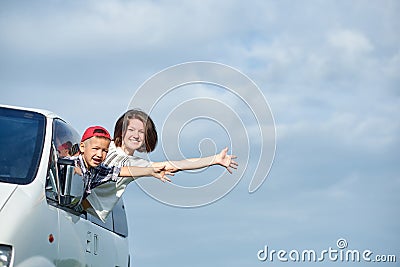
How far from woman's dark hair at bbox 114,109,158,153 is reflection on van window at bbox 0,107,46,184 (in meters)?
1.23

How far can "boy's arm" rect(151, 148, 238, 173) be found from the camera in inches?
311

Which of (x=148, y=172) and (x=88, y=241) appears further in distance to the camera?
(x=88, y=241)

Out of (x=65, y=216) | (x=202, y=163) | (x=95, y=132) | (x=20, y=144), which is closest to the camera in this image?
(x=20, y=144)

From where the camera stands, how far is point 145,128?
836 cm

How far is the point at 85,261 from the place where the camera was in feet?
26.1

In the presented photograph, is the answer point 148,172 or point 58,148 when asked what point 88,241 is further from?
point 58,148

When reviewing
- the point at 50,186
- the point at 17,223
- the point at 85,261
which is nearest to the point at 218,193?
the point at 85,261

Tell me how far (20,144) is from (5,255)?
1293mm

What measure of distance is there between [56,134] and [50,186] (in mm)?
649

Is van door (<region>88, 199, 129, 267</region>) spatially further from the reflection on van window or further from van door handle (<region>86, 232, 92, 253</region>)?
the reflection on van window

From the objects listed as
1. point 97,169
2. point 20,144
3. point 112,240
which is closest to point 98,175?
point 97,169

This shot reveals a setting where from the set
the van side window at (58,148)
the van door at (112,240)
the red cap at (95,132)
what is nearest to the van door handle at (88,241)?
the van door at (112,240)

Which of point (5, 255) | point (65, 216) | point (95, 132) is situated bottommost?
point (5, 255)

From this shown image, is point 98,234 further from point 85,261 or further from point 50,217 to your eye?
point 50,217
